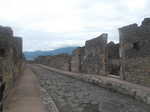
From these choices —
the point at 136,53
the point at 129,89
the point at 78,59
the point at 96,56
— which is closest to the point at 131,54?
the point at 136,53

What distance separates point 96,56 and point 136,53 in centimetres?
467

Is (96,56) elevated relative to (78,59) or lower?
elevated

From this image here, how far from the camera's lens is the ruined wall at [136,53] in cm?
841

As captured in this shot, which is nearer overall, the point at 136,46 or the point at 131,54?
the point at 136,46

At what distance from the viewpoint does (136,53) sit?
30.0 feet

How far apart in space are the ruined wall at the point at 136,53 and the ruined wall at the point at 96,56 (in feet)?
7.67

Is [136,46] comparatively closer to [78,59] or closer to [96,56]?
[96,56]

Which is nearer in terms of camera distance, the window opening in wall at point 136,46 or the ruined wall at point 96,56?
the window opening in wall at point 136,46

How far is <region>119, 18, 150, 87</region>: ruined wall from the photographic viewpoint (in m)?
8.41

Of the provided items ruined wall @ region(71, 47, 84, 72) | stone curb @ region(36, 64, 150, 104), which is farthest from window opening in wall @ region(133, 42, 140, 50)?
ruined wall @ region(71, 47, 84, 72)

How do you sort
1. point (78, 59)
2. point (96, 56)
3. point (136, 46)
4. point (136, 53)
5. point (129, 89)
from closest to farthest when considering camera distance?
point (129, 89) → point (136, 53) → point (136, 46) → point (96, 56) → point (78, 59)

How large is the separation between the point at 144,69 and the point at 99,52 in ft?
16.5

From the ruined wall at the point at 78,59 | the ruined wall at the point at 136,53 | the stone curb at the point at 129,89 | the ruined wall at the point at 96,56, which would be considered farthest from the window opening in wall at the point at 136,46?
the ruined wall at the point at 78,59

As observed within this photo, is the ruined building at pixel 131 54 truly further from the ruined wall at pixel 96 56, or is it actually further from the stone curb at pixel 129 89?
the stone curb at pixel 129 89
